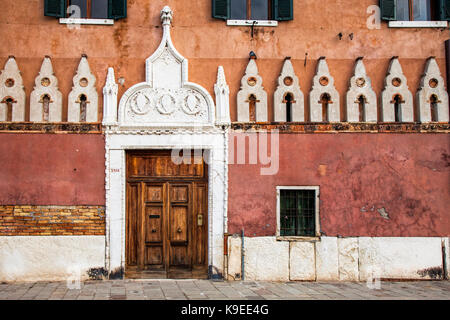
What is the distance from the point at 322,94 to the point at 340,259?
137 inches

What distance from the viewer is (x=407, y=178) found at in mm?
9484

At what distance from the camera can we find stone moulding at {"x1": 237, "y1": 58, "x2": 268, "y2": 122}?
31.0 feet

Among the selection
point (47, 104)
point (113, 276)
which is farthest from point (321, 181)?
point (47, 104)

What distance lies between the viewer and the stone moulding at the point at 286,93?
31.0 feet

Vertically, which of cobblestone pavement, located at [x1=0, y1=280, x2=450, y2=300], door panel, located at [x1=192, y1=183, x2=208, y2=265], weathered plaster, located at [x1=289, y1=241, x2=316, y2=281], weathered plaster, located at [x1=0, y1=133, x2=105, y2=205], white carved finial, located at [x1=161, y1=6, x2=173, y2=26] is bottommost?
cobblestone pavement, located at [x1=0, y1=280, x2=450, y2=300]

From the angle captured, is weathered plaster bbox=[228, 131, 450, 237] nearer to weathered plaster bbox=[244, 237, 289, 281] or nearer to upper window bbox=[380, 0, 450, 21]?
weathered plaster bbox=[244, 237, 289, 281]

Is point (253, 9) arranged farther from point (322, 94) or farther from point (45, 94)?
point (45, 94)

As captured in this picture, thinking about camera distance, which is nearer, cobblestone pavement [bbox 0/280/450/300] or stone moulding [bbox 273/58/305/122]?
cobblestone pavement [bbox 0/280/450/300]

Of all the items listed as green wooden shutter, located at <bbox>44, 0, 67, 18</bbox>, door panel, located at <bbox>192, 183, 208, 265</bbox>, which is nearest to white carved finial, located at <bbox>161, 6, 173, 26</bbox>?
green wooden shutter, located at <bbox>44, 0, 67, 18</bbox>

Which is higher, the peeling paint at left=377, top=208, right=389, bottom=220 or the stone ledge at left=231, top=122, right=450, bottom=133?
the stone ledge at left=231, top=122, right=450, bottom=133

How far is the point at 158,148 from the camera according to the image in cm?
928

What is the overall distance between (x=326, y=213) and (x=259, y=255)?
1.65 metres

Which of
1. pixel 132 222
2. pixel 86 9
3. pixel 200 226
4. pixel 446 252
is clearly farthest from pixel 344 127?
pixel 86 9

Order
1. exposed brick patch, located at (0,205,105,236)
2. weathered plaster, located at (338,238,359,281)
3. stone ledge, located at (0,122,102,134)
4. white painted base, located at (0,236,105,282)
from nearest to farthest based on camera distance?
white painted base, located at (0,236,105,282), exposed brick patch, located at (0,205,105,236), stone ledge, located at (0,122,102,134), weathered plaster, located at (338,238,359,281)
